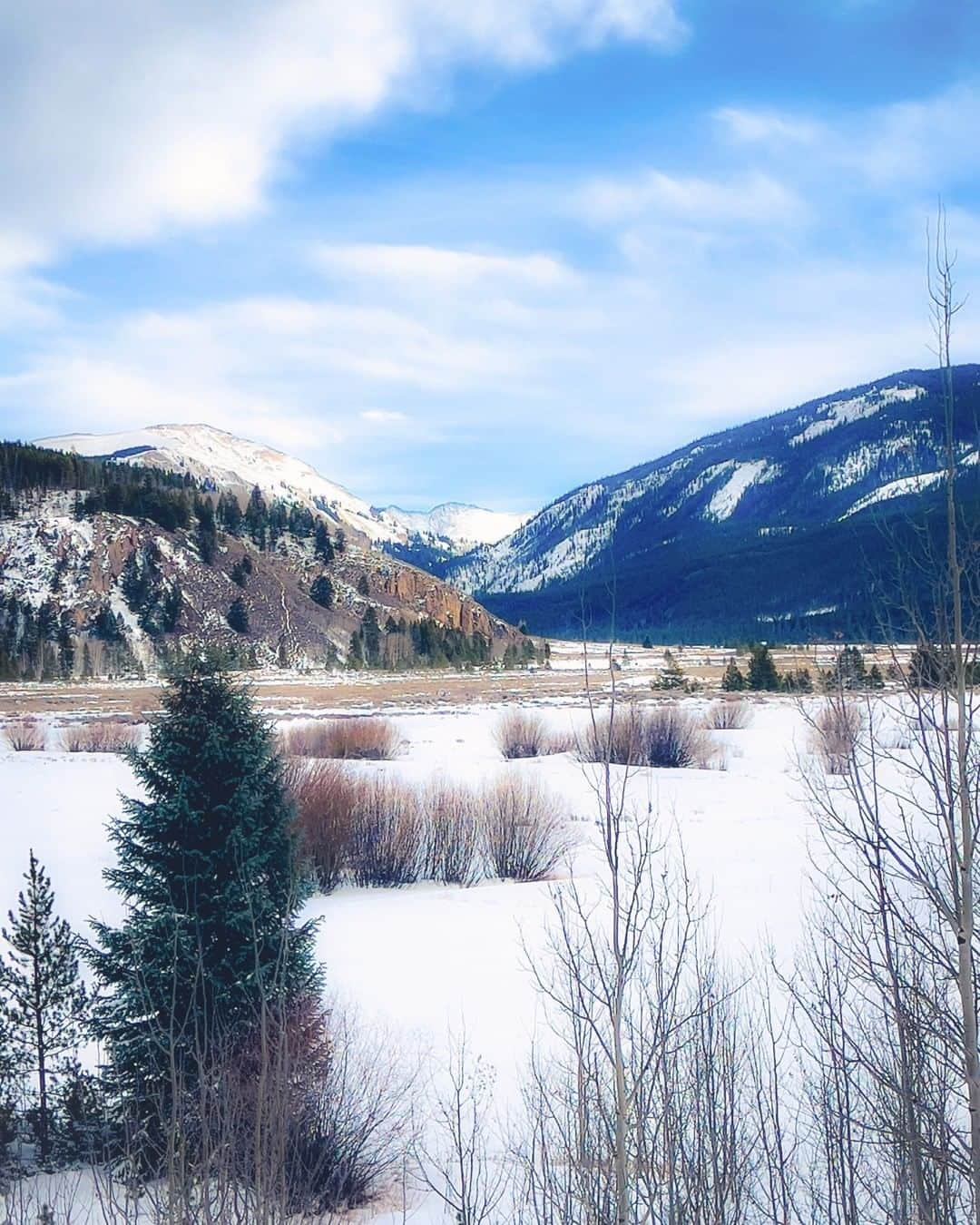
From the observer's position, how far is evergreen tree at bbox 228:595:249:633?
87.0 metres

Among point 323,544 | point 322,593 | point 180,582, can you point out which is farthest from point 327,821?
point 323,544

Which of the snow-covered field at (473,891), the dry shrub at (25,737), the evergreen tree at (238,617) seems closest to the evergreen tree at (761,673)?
the snow-covered field at (473,891)

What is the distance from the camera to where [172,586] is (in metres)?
89.7

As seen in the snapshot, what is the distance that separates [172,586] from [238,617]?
25.6ft

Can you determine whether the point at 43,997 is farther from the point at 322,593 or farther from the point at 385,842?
the point at 322,593

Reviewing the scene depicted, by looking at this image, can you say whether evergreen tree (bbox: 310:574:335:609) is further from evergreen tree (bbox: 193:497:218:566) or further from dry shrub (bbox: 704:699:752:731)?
dry shrub (bbox: 704:699:752:731)

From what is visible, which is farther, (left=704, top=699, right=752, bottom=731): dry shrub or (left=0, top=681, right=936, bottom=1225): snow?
(left=704, top=699, right=752, bottom=731): dry shrub

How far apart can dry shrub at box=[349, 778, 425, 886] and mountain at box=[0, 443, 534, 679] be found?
55905 mm

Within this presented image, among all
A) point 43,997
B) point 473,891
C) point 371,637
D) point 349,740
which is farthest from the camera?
point 371,637

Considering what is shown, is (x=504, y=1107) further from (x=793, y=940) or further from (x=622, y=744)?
(x=622, y=744)

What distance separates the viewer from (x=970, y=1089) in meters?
3.87

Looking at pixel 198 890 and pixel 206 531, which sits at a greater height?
pixel 206 531

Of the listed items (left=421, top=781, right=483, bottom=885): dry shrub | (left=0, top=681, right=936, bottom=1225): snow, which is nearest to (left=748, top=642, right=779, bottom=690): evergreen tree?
(left=0, top=681, right=936, bottom=1225): snow

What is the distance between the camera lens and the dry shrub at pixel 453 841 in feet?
64.6
